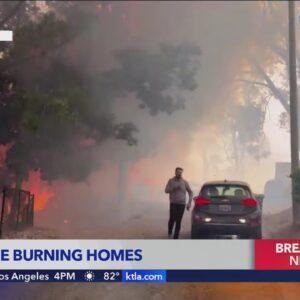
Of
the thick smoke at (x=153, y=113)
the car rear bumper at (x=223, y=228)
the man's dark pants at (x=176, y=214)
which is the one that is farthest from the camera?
the thick smoke at (x=153, y=113)

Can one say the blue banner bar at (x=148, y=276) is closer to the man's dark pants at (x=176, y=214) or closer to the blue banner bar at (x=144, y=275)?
the blue banner bar at (x=144, y=275)

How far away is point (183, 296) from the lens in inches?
199

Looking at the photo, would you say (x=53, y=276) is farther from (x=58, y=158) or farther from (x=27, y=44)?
(x=27, y=44)

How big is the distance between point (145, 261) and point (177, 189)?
0.97 m

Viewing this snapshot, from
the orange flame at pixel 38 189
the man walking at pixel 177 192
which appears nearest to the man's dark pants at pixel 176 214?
the man walking at pixel 177 192

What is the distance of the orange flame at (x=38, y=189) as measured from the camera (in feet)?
16.7

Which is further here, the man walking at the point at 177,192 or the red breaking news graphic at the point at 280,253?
the man walking at the point at 177,192

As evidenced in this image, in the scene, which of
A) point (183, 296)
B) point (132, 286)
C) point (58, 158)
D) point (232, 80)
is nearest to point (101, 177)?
point (58, 158)

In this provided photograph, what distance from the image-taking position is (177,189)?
511 cm

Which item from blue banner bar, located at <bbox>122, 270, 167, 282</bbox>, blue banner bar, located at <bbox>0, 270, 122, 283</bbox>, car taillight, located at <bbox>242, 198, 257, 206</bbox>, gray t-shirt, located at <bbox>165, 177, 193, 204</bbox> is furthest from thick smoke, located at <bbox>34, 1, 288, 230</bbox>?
blue banner bar, located at <bbox>122, 270, 167, 282</bbox>

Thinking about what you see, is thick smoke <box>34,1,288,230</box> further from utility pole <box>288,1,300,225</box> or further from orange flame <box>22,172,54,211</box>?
utility pole <box>288,1,300,225</box>

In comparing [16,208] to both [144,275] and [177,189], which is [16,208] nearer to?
[144,275]

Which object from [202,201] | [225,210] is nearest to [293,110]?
[225,210]

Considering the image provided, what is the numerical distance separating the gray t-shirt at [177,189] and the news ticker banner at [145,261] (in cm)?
59
